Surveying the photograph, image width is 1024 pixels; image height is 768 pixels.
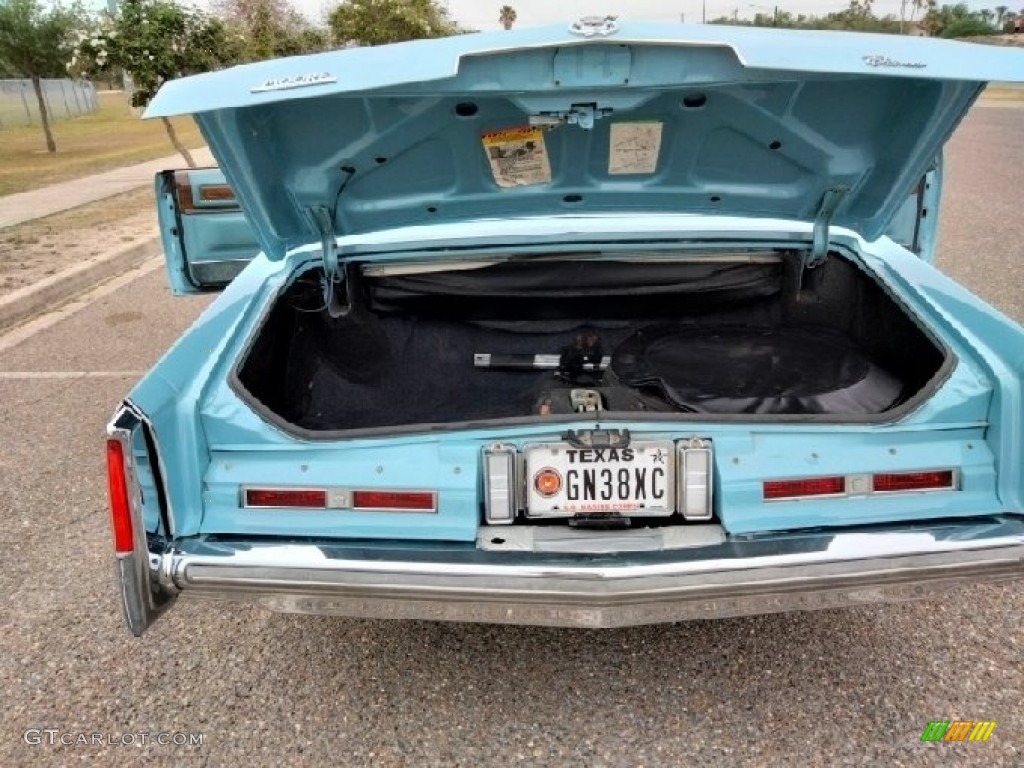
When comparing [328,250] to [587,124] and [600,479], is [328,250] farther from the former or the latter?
[600,479]

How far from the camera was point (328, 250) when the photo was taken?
2.81m

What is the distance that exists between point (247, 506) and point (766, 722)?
1.46 meters

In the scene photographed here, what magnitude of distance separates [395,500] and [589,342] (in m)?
1.40

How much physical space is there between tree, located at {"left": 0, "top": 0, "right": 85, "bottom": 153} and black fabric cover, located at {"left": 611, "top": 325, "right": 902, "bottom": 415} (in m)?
20.4

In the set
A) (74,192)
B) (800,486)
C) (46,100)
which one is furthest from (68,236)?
(46,100)

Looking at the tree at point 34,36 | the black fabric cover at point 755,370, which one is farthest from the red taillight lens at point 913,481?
the tree at point 34,36

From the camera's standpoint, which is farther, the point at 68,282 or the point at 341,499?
the point at 68,282

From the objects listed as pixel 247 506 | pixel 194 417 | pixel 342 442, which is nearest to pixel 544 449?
pixel 342 442

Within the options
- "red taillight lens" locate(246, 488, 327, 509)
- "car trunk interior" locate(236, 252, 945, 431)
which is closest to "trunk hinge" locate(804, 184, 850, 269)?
"car trunk interior" locate(236, 252, 945, 431)

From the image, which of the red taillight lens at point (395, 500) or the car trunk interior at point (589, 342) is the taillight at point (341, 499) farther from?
the car trunk interior at point (589, 342)

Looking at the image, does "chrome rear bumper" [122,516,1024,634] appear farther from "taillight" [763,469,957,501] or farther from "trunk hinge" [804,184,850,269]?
"trunk hinge" [804,184,850,269]

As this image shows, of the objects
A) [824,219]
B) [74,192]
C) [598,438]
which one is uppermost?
[824,219]

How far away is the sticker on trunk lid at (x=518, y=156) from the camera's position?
8.13 feet

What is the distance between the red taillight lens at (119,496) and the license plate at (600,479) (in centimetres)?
94
